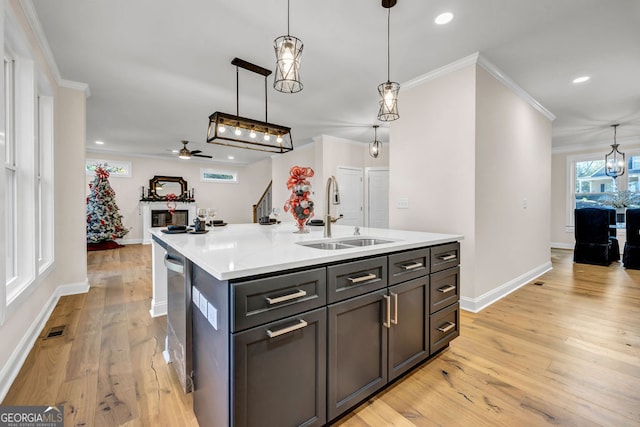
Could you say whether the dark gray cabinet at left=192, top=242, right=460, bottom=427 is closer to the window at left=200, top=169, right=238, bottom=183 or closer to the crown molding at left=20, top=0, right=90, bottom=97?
the crown molding at left=20, top=0, right=90, bottom=97

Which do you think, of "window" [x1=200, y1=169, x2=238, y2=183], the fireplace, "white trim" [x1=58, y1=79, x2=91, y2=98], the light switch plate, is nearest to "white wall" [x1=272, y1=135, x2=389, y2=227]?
"window" [x1=200, y1=169, x2=238, y2=183]

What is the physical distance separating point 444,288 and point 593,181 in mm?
7037

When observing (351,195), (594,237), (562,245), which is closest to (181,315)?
(351,195)

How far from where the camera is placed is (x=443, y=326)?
2.04 meters

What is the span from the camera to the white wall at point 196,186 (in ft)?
26.2

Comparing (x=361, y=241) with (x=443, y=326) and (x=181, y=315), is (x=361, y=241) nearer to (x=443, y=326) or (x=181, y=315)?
(x=443, y=326)

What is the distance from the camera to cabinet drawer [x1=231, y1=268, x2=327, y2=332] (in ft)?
3.42

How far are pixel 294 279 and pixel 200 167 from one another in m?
8.95

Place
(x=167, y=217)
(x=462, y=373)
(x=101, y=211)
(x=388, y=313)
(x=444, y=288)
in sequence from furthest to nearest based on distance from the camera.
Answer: (x=167, y=217), (x=101, y=211), (x=444, y=288), (x=462, y=373), (x=388, y=313)

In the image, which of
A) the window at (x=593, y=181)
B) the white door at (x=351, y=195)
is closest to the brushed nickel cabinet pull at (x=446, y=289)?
the white door at (x=351, y=195)

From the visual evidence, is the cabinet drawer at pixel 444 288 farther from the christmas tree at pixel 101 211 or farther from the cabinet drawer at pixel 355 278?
the christmas tree at pixel 101 211

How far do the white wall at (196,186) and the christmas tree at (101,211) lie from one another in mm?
726

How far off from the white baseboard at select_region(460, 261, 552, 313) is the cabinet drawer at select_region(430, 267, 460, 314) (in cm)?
101

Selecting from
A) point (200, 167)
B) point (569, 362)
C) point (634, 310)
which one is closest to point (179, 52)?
point (569, 362)
